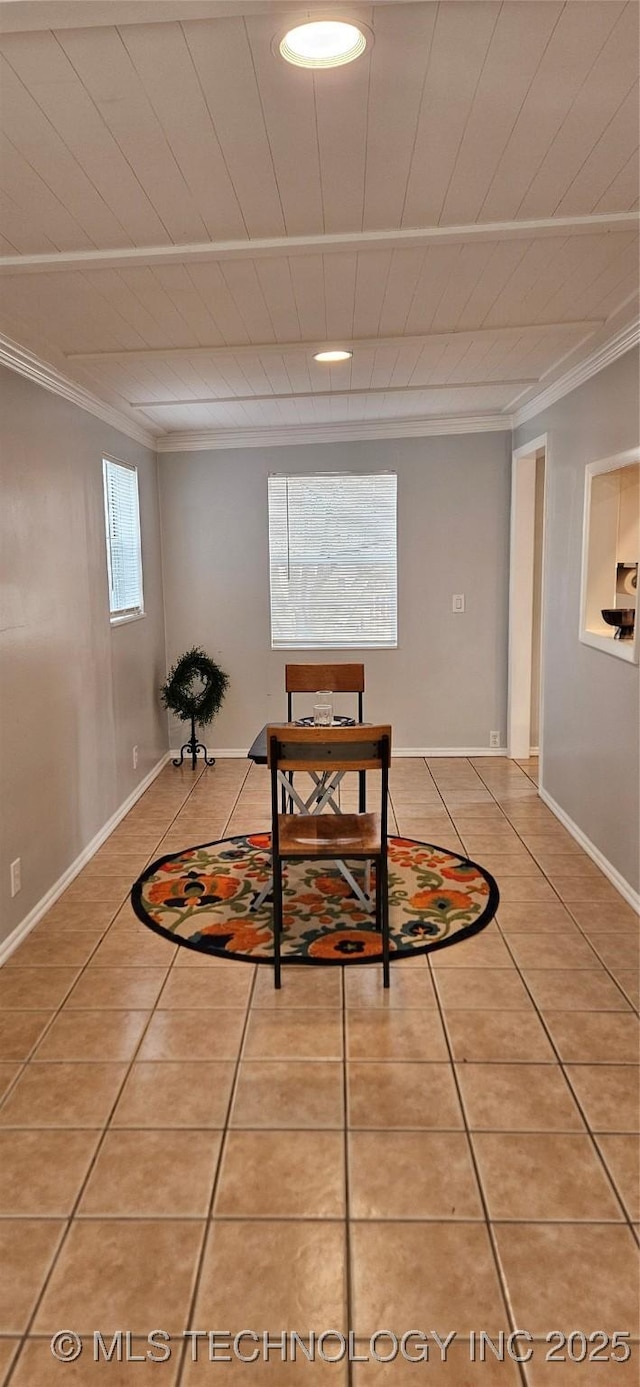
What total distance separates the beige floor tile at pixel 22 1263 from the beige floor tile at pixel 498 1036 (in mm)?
1203

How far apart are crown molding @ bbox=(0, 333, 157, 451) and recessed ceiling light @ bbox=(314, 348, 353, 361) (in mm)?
1181

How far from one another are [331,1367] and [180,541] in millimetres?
5189

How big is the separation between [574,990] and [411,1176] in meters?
1.06

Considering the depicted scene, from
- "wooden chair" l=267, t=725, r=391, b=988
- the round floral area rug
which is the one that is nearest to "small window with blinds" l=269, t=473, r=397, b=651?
the round floral area rug

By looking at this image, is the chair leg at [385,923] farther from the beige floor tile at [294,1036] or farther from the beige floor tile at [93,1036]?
the beige floor tile at [93,1036]

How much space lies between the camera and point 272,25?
4.66 feet

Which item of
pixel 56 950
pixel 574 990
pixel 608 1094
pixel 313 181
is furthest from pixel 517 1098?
pixel 313 181

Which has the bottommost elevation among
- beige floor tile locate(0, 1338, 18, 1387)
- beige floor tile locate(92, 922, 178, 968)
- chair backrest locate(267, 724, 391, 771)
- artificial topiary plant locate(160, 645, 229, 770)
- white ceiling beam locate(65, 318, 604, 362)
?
beige floor tile locate(0, 1338, 18, 1387)

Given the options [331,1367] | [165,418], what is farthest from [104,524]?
[331,1367]

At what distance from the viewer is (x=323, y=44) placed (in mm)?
1478

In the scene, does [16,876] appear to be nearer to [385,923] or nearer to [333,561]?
[385,923]

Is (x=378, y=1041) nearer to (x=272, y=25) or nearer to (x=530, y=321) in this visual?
(x=272, y=25)

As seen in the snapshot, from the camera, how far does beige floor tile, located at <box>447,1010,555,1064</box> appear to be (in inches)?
95.1

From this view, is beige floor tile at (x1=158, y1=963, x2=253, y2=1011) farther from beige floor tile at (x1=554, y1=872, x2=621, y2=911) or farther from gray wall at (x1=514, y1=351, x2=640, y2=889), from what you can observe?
gray wall at (x1=514, y1=351, x2=640, y2=889)
